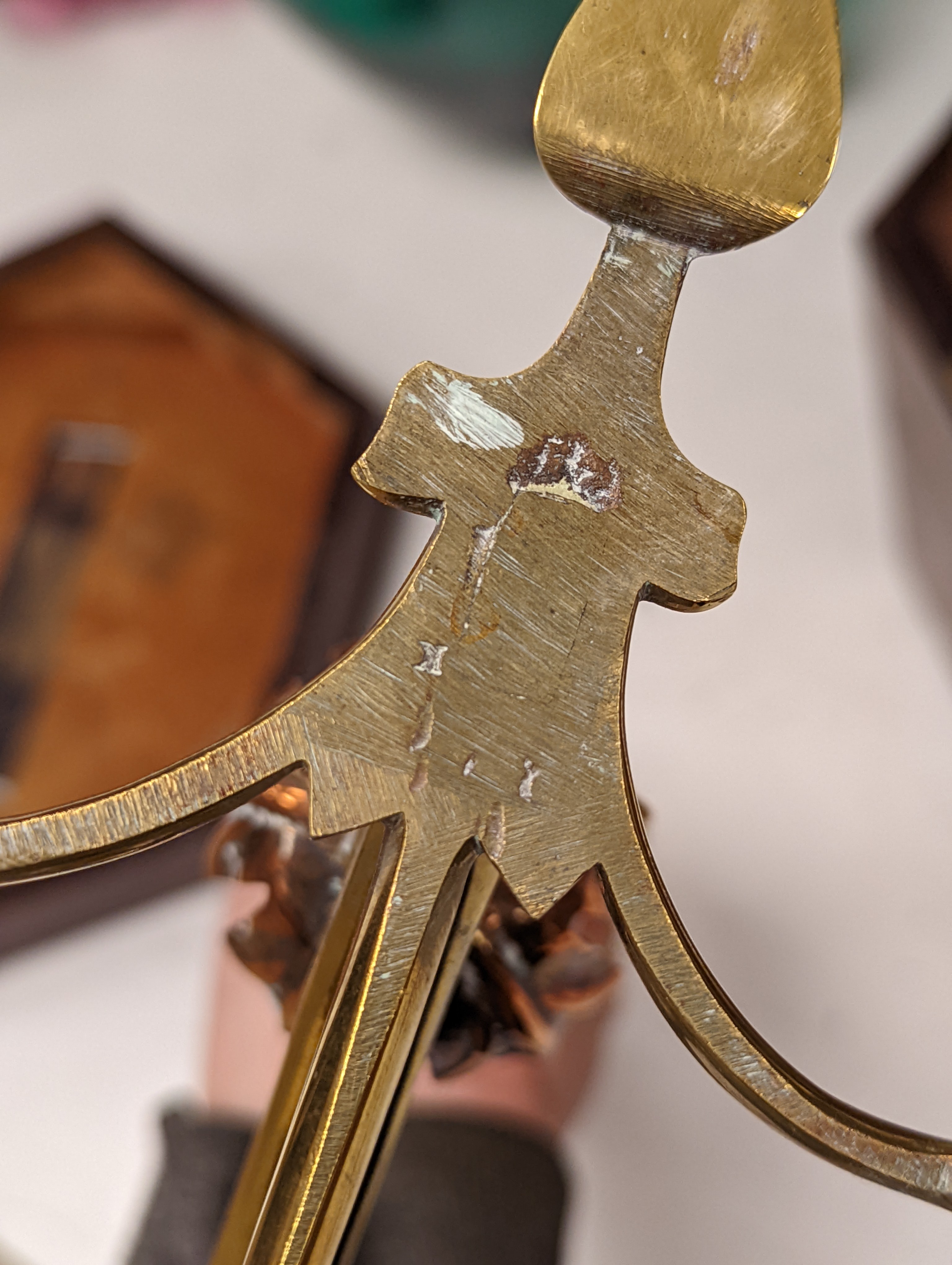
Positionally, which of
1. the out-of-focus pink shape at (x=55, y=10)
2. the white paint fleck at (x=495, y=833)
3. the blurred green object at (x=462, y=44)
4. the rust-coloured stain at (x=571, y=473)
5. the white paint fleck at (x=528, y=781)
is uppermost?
the out-of-focus pink shape at (x=55, y=10)

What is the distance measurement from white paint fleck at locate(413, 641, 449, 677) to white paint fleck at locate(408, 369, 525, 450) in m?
0.03

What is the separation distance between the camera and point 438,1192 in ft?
0.98

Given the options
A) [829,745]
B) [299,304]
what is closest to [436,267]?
[299,304]

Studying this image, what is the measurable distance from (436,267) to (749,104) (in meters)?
0.33

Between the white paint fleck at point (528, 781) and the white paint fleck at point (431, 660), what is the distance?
0.02m

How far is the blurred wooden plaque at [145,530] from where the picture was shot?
443mm

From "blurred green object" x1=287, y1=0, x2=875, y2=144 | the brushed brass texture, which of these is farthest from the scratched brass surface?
"blurred green object" x1=287, y1=0, x2=875, y2=144

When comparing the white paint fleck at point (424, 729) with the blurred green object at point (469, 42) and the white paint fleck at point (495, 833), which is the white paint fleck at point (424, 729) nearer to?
the white paint fleck at point (495, 833)

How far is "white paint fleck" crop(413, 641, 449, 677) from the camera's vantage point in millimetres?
158

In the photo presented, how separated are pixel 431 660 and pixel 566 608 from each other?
2cm

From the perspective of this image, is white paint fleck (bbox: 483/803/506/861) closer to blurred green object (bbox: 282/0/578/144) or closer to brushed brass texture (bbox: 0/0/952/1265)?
brushed brass texture (bbox: 0/0/952/1265)

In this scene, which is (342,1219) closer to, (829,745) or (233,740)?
(233,740)

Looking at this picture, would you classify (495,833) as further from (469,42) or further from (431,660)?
(469,42)

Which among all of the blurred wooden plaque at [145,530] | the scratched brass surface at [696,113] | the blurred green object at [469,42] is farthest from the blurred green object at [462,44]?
the scratched brass surface at [696,113]
